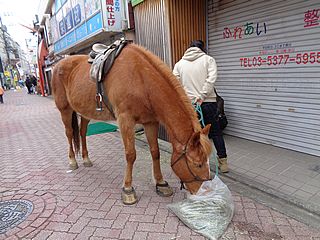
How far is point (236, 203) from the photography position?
280cm

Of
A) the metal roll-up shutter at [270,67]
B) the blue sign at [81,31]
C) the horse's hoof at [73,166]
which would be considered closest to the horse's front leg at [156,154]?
the horse's hoof at [73,166]

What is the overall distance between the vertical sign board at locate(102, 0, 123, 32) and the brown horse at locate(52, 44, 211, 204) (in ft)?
8.91

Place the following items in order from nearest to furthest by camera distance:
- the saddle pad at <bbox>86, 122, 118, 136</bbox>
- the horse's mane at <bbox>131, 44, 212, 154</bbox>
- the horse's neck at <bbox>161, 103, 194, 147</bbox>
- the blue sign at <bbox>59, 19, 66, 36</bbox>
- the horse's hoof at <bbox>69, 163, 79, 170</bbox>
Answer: the horse's mane at <bbox>131, 44, 212, 154</bbox> → the horse's neck at <bbox>161, 103, 194, 147</bbox> → the horse's hoof at <bbox>69, 163, 79, 170</bbox> → the saddle pad at <bbox>86, 122, 118, 136</bbox> → the blue sign at <bbox>59, 19, 66, 36</bbox>

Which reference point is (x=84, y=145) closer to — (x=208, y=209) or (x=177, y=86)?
(x=177, y=86)

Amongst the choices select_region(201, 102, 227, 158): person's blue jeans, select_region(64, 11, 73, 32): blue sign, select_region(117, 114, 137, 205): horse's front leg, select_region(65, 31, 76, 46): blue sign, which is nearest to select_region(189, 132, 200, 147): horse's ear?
select_region(117, 114, 137, 205): horse's front leg

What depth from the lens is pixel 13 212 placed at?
2900 millimetres

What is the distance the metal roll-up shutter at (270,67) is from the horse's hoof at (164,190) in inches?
103

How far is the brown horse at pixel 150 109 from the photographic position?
224cm

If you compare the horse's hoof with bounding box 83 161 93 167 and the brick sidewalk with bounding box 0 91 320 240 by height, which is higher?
the horse's hoof with bounding box 83 161 93 167

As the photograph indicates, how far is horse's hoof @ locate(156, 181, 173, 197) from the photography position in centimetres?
304

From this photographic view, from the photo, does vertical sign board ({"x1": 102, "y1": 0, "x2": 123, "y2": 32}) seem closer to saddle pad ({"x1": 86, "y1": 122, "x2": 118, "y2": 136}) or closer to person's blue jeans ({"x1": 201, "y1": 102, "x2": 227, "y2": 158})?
saddle pad ({"x1": 86, "y1": 122, "x2": 118, "y2": 136})

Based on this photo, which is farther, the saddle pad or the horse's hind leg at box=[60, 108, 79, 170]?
the saddle pad

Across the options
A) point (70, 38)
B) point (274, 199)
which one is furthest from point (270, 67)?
point (70, 38)

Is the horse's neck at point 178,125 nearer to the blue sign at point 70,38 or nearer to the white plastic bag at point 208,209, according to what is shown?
the white plastic bag at point 208,209
